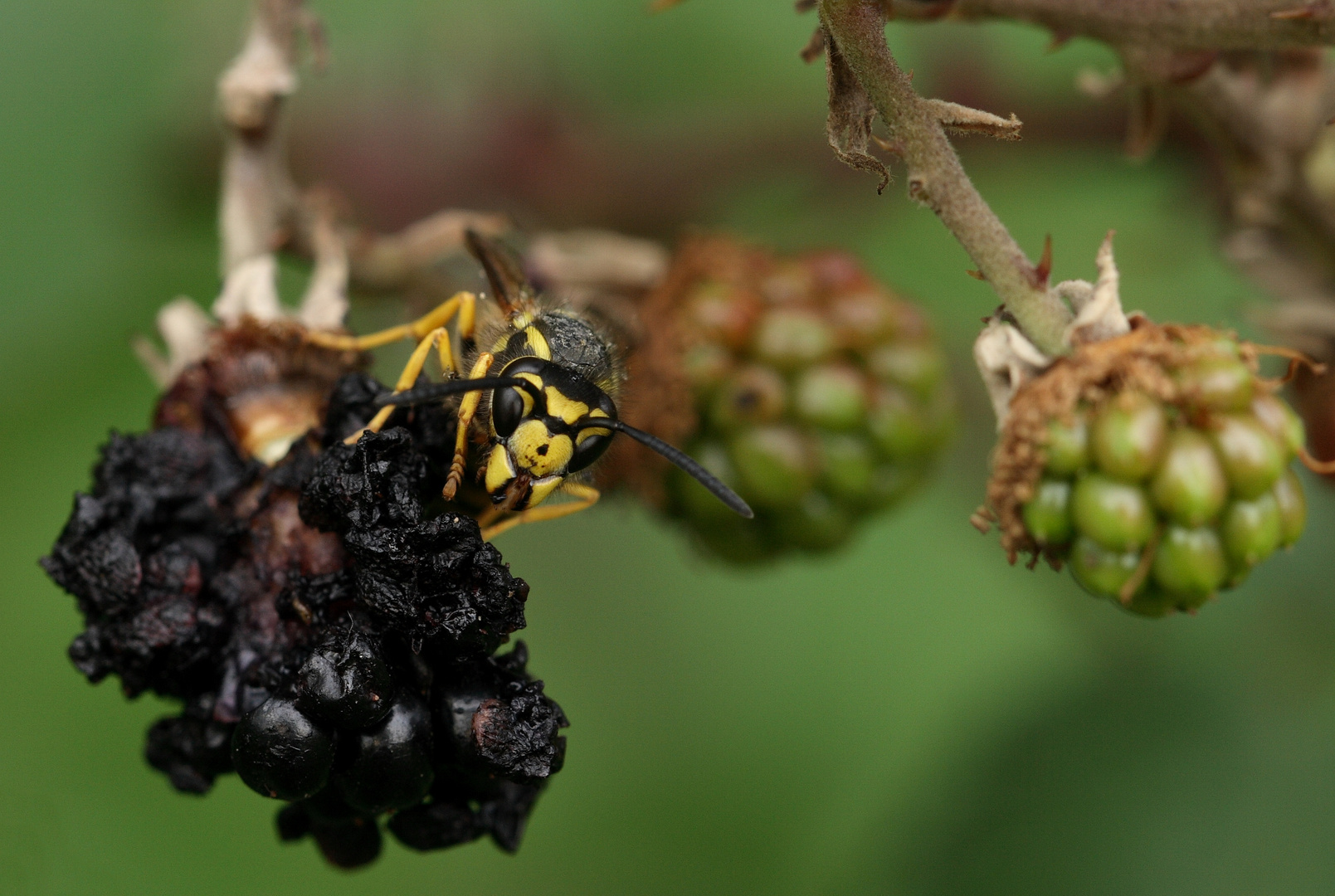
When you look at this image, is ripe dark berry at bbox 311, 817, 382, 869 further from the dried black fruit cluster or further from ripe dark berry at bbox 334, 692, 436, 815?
ripe dark berry at bbox 334, 692, 436, 815

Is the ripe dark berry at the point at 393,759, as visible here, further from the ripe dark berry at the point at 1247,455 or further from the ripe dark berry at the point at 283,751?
the ripe dark berry at the point at 1247,455

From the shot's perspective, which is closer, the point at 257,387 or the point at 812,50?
the point at 812,50

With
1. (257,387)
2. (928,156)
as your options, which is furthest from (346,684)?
(928,156)

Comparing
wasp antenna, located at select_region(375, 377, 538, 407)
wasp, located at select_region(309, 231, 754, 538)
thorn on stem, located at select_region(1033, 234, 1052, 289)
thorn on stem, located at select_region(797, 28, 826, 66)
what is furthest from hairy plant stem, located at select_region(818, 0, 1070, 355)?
wasp antenna, located at select_region(375, 377, 538, 407)

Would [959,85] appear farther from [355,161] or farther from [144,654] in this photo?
[144,654]

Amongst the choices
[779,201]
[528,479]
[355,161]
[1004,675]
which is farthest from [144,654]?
[1004,675]

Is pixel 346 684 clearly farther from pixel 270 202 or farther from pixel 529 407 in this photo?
pixel 270 202

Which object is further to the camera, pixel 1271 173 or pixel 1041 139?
pixel 1041 139
